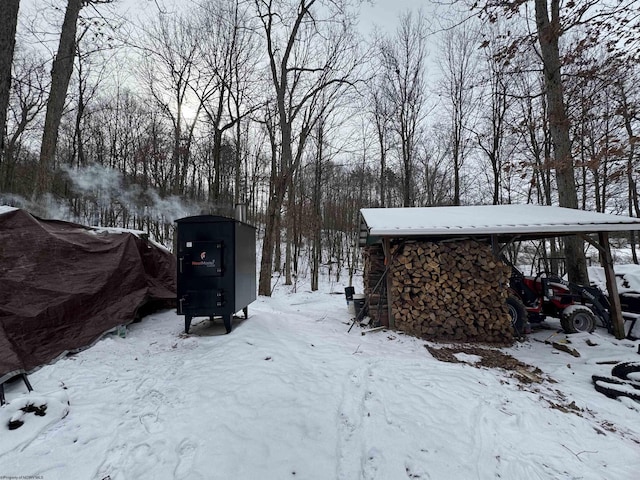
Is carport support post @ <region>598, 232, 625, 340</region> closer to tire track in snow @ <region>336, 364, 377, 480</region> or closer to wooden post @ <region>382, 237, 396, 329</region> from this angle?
wooden post @ <region>382, 237, 396, 329</region>

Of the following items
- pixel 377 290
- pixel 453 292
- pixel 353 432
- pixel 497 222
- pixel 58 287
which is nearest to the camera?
pixel 353 432

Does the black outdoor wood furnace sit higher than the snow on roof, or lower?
lower

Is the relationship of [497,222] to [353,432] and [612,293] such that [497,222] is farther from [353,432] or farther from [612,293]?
[353,432]

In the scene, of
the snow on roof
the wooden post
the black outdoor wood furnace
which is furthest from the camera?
the wooden post

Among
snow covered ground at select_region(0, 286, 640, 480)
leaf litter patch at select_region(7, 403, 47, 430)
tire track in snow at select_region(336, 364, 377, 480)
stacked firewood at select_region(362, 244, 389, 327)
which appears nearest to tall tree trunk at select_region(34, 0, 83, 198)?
snow covered ground at select_region(0, 286, 640, 480)

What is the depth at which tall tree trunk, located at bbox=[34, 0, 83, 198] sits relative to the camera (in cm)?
658

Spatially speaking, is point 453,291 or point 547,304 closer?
point 453,291

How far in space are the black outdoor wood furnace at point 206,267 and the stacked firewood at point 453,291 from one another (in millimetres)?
3221

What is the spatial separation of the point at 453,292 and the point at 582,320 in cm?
261

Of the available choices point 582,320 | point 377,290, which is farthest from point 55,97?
point 582,320

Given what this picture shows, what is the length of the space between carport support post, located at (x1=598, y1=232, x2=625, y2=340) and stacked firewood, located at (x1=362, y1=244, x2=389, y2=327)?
4160 millimetres

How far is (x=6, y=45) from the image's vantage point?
3227mm

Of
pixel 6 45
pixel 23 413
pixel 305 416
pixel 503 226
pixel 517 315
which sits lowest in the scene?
pixel 305 416

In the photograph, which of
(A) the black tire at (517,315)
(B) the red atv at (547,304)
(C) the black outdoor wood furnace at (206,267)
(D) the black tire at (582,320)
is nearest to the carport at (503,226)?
(D) the black tire at (582,320)
